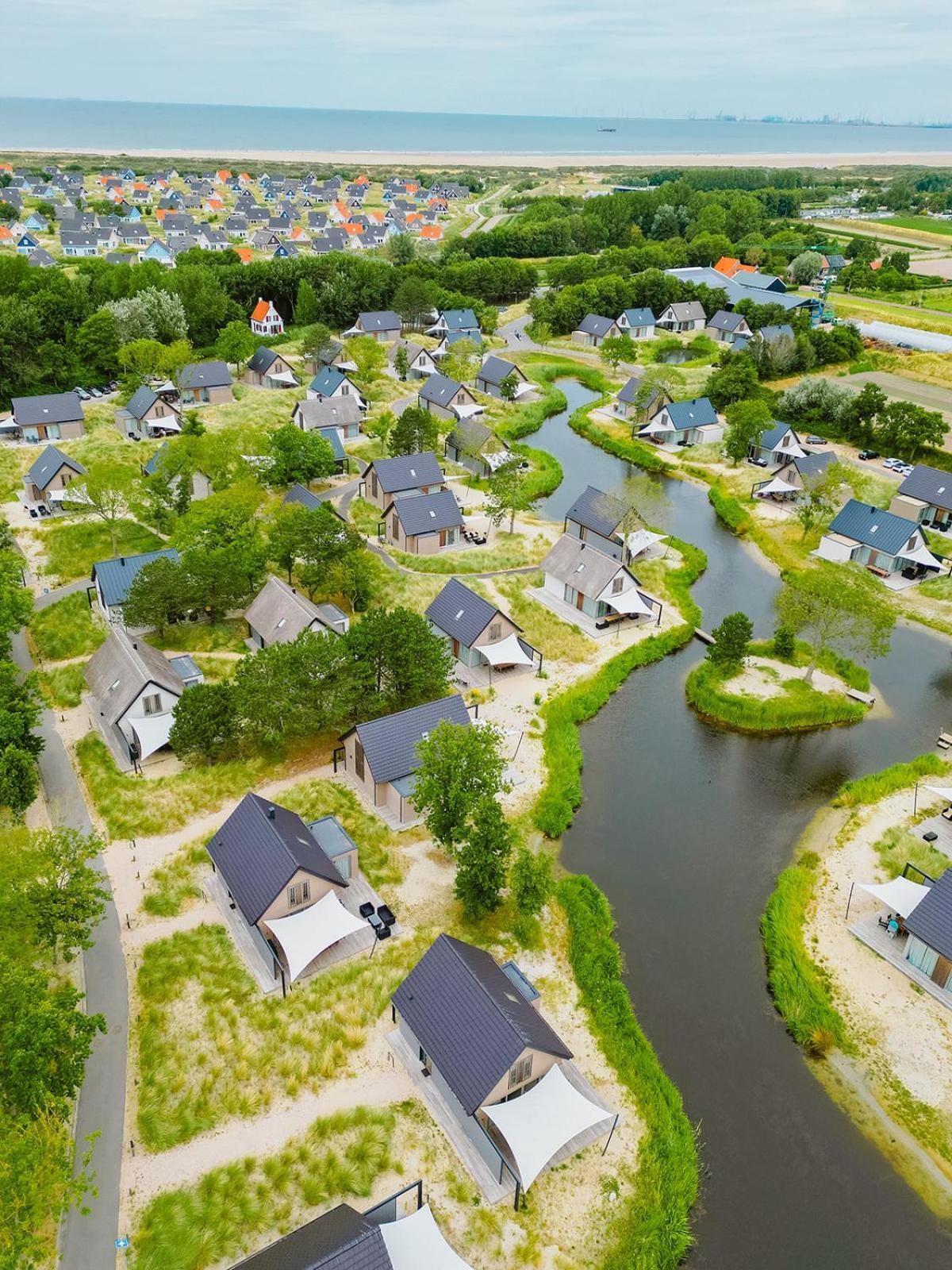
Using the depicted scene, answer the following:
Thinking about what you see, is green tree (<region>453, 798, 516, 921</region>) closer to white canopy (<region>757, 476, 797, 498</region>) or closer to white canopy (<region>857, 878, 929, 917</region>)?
white canopy (<region>857, 878, 929, 917</region>)

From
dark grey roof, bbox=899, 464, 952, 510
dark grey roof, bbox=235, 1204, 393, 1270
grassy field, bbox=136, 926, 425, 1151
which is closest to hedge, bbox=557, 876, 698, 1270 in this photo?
grassy field, bbox=136, 926, 425, 1151

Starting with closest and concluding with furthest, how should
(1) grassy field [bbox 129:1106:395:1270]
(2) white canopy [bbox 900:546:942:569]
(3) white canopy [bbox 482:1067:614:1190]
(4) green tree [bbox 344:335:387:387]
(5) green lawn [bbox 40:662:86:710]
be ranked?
(1) grassy field [bbox 129:1106:395:1270] < (3) white canopy [bbox 482:1067:614:1190] < (5) green lawn [bbox 40:662:86:710] < (2) white canopy [bbox 900:546:942:569] < (4) green tree [bbox 344:335:387:387]

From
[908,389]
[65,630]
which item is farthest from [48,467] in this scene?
[908,389]

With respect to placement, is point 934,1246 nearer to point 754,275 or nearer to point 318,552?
point 318,552

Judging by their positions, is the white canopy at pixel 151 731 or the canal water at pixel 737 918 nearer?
the canal water at pixel 737 918

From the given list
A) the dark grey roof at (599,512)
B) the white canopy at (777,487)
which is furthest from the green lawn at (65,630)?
the white canopy at (777,487)

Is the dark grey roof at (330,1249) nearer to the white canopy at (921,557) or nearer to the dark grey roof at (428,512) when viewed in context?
the dark grey roof at (428,512)

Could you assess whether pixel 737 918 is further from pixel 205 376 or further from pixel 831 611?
pixel 205 376

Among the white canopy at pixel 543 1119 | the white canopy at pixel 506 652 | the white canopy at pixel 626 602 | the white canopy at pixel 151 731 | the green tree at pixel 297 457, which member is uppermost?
the green tree at pixel 297 457
